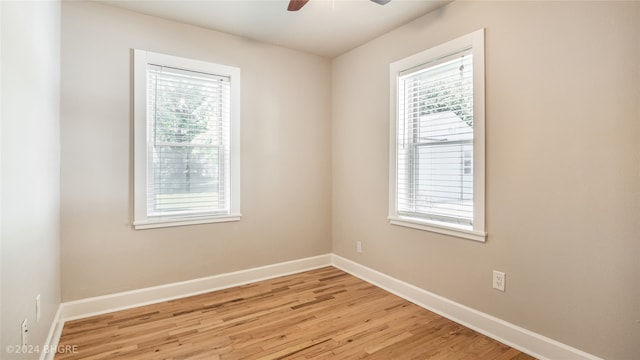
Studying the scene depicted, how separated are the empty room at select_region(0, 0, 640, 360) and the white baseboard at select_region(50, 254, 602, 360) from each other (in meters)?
0.02

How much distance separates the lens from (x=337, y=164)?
12.9 feet

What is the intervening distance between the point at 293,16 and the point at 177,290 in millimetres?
2762

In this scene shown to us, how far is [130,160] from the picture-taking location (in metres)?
2.77

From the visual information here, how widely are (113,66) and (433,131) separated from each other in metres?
2.81

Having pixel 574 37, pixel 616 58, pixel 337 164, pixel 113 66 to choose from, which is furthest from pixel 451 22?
pixel 113 66

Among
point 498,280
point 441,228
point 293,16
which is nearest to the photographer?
point 498,280

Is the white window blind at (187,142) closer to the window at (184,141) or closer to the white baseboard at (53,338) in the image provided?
the window at (184,141)

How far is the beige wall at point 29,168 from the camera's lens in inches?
50.9

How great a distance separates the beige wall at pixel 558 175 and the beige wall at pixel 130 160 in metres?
1.53

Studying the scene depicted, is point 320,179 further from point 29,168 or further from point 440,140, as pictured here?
point 29,168

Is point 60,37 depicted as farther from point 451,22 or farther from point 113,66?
point 451,22

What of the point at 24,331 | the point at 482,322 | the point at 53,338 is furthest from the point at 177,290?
the point at 482,322

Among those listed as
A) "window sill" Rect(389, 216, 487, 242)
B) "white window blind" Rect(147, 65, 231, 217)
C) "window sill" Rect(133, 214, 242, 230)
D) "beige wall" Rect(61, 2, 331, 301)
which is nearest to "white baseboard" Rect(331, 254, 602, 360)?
"window sill" Rect(389, 216, 487, 242)

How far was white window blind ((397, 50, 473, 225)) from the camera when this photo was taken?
8.25 ft
